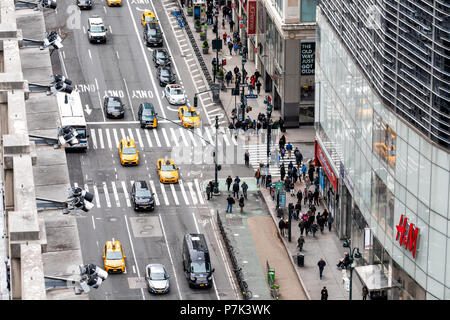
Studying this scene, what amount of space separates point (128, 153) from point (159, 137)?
7.29 metres

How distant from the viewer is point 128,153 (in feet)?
313

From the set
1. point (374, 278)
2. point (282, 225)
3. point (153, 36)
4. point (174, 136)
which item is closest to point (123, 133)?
point (174, 136)

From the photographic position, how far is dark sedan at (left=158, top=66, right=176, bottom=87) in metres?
114

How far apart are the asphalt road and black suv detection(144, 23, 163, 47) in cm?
105

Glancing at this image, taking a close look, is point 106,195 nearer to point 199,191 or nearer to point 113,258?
point 199,191

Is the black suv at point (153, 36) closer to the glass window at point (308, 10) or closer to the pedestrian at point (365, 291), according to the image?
the glass window at point (308, 10)

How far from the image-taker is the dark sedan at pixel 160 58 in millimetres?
117688

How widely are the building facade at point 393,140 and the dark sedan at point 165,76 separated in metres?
34.0

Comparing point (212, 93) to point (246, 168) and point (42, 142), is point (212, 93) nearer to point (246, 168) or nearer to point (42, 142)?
point (246, 168)

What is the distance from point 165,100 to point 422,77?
58.0 metres

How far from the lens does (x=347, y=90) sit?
76.1m

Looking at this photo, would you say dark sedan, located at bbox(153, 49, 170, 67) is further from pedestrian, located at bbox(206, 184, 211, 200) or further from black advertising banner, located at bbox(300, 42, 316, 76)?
pedestrian, located at bbox(206, 184, 211, 200)
